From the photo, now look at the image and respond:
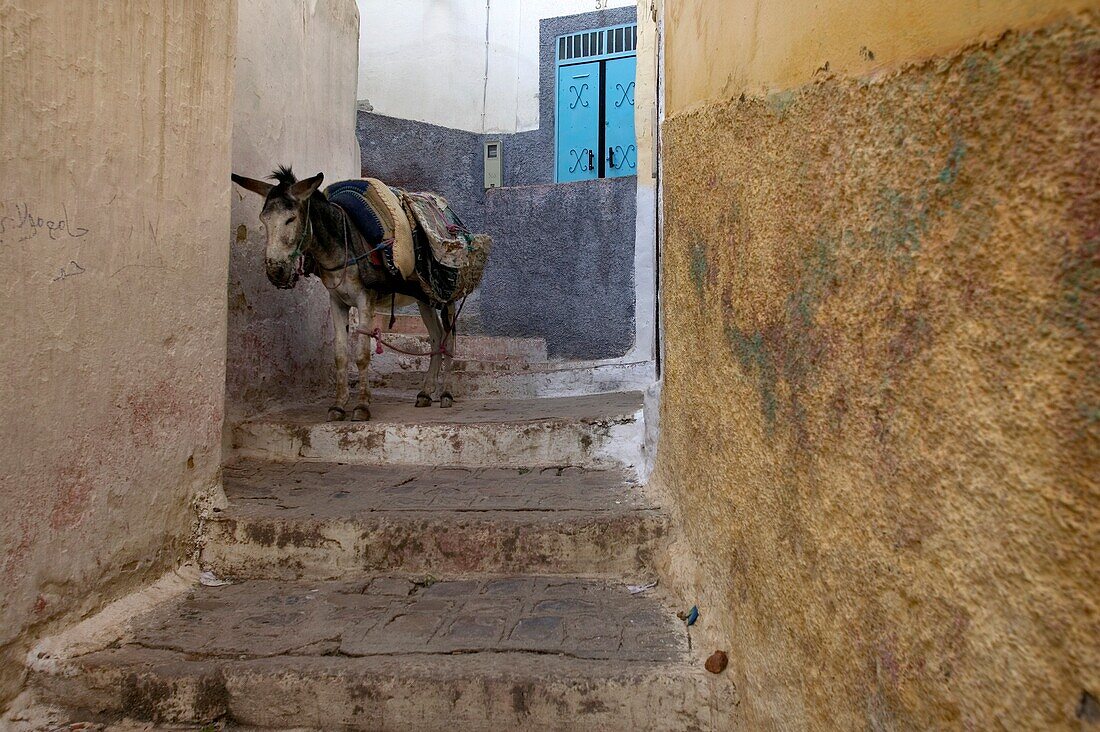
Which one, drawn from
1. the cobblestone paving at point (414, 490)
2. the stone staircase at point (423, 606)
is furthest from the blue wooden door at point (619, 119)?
the cobblestone paving at point (414, 490)

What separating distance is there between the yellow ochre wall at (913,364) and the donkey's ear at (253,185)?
3.25 meters

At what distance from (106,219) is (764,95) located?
223 cm

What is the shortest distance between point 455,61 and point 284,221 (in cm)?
927

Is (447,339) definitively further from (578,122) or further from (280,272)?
(578,122)

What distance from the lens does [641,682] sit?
7.93ft

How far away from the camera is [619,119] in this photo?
493 inches

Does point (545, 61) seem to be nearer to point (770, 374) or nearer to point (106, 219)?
point (106, 219)

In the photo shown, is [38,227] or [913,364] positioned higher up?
[38,227]

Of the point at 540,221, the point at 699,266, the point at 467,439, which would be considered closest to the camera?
the point at 699,266

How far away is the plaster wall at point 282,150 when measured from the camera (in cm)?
508

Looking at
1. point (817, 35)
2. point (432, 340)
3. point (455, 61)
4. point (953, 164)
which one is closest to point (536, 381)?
point (432, 340)

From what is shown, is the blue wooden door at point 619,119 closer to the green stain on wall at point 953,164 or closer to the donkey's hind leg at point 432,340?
the donkey's hind leg at point 432,340

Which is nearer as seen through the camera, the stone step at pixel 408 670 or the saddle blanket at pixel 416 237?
the stone step at pixel 408 670

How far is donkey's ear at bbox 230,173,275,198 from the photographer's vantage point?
4723 mm
